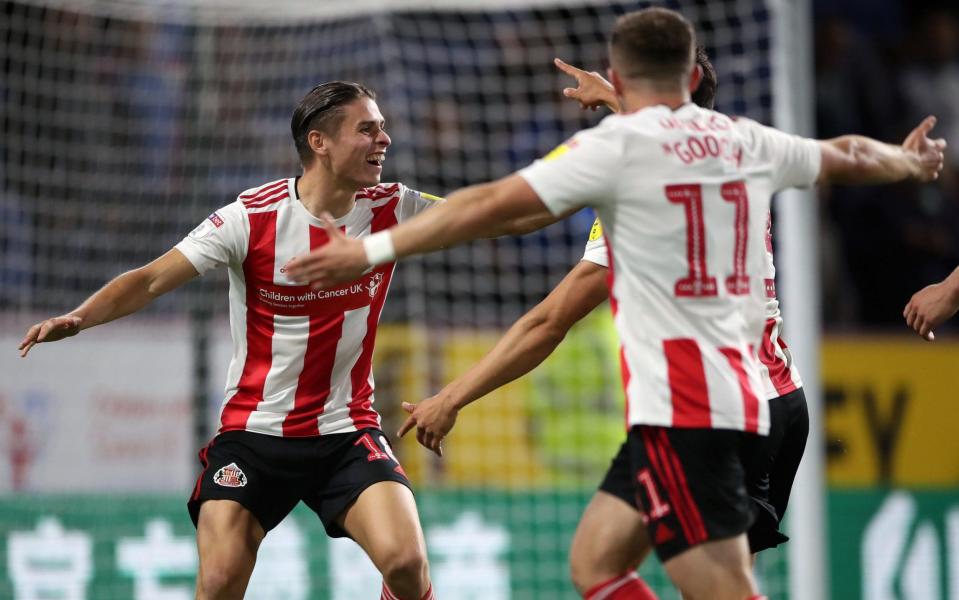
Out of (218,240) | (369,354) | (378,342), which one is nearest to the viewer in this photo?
(218,240)

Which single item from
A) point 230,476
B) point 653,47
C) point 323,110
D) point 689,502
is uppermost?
point 323,110

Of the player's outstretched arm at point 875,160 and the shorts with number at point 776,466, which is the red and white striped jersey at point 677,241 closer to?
the player's outstretched arm at point 875,160

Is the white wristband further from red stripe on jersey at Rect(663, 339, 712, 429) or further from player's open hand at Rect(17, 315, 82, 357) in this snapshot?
player's open hand at Rect(17, 315, 82, 357)

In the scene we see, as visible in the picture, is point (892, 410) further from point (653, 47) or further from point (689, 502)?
point (653, 47)

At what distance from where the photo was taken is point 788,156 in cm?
427

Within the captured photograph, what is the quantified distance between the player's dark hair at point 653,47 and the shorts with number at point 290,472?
1972mm

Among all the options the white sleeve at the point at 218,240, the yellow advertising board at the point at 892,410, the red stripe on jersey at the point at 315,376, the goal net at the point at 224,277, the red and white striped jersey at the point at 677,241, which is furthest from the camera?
the yellow advertising board at the point at 892,410

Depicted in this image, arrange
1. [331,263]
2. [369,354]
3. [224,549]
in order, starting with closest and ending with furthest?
[331,263] < [224,549] < [369,354]

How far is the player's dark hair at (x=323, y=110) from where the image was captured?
5637 millimetres

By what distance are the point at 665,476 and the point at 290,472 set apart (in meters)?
1.86

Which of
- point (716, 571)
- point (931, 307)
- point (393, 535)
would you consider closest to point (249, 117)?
point (393, 535)

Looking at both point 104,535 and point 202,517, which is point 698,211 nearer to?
point 202,517

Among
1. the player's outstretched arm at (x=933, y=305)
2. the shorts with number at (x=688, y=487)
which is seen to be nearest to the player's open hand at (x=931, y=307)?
the player's outstretched arm at (x=933, y=305)


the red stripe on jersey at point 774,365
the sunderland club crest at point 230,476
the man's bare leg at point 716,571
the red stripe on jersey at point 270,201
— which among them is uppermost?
the red stripe on jersey at point 270,201
